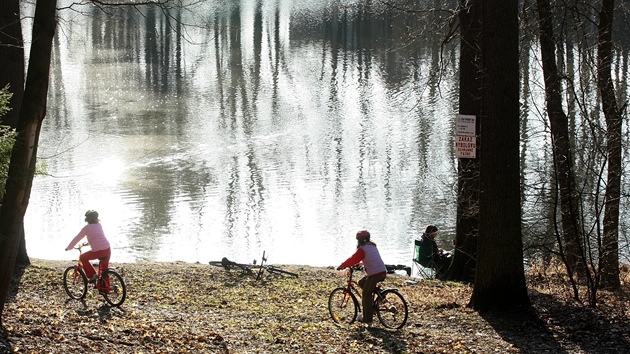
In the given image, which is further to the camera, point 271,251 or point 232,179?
point 232,179

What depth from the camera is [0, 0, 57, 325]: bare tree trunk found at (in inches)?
295

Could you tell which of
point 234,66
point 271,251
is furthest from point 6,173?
point 234,66

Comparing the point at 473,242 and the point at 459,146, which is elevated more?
the point at 459,146

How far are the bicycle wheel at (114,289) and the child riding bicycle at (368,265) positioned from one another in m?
3.13

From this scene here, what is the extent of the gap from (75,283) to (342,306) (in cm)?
395

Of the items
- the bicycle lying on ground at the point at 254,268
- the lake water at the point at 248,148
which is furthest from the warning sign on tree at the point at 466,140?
the bicycle lying on ground at the point at 254,268

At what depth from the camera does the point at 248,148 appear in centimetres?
2842

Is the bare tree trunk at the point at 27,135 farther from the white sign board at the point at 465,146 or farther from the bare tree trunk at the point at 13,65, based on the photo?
the white sign board at the point at 465,146

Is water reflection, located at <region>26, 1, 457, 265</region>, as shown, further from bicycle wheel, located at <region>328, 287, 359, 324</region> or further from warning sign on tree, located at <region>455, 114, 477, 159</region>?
bicycle wheel, located at <region>328, 287, 359, 324</region>

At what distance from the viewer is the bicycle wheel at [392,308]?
9.91m

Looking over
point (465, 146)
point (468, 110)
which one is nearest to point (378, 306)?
point (465, 146)

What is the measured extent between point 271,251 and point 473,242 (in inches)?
270

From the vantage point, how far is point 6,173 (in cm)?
810

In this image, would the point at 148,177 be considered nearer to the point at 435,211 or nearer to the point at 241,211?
the point at 241,211
